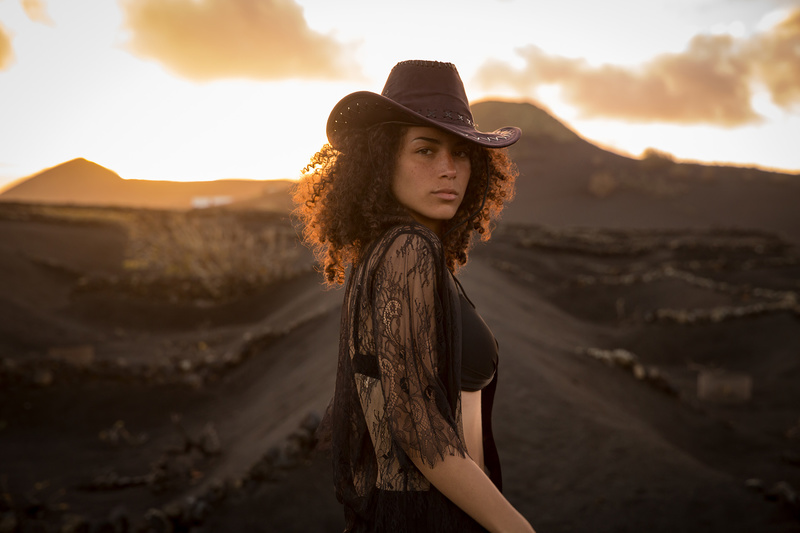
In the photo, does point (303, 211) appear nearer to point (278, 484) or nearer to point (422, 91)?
point (422, 91)

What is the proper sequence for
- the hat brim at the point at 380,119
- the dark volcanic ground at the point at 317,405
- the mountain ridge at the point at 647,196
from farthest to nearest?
the mountain ridge at the point at 647,196 → the dark volcanic ground at the point at 317,405 → the hat brim at the point at 380,119

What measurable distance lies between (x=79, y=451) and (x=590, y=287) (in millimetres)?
10684

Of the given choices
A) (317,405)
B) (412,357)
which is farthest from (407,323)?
(317,405)

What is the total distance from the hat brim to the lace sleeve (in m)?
0.39

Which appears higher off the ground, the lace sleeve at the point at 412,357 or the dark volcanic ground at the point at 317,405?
the lace sleeve at the point at 412,357

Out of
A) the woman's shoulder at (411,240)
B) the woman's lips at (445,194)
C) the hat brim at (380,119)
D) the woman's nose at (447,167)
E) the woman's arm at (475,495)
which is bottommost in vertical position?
the woman's arm at (475,495)

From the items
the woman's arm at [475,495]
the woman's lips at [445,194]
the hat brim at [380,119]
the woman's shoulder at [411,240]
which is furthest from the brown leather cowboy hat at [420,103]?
the woman's arm at [475,495]

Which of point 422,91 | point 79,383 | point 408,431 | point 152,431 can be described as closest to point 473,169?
point 422,91

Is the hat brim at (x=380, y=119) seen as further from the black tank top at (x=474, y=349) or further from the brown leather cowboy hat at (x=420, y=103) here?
the black tank top at (x=474, y=349)

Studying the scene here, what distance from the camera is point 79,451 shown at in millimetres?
5598

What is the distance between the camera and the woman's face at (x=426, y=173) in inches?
63.1

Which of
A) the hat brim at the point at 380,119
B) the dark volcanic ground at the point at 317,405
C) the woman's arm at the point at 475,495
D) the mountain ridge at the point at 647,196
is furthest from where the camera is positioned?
the mountain ridge at the point at 647,196

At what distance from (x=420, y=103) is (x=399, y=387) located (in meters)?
0.82

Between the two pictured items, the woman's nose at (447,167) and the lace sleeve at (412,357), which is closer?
the lace sleeve at (412,357)
